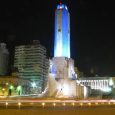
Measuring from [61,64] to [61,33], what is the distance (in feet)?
28.0

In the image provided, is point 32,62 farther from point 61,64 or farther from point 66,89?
point 66,89

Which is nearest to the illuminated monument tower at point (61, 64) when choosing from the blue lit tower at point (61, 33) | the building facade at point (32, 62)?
the blue lit tower at point (61, 33)

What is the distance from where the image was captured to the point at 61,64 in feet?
241

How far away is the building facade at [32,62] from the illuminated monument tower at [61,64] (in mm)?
64698

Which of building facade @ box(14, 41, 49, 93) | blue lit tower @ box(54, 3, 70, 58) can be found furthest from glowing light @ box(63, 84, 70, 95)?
building facade @ box(14, 41, 49, 93)

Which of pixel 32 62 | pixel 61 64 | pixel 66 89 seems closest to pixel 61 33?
pixel 61 64

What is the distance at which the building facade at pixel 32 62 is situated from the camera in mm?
144625

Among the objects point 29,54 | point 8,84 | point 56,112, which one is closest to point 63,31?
point 8,84

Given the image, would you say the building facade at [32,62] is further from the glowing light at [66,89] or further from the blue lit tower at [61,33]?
the glowing light at [66,89]

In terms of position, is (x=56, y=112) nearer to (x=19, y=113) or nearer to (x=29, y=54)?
Answer: (x=19, y=113)

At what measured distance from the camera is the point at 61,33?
77875 millimetres

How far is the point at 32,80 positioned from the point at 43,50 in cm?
1901

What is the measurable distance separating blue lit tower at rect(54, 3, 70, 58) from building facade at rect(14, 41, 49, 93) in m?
64.5

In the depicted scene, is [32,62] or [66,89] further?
A: [32,62]
